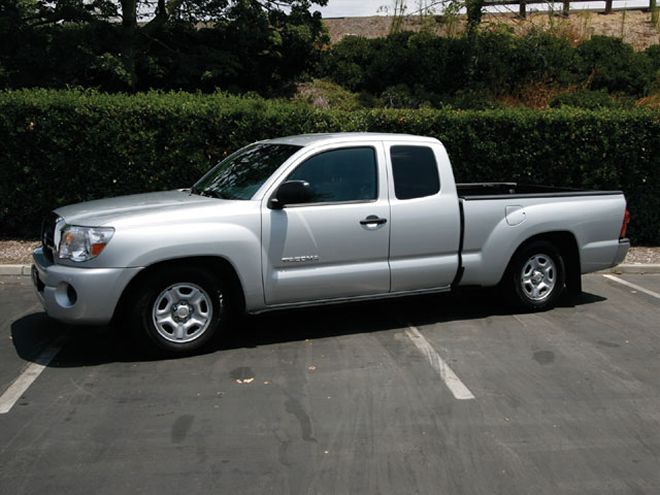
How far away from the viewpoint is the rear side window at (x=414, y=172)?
6.87m

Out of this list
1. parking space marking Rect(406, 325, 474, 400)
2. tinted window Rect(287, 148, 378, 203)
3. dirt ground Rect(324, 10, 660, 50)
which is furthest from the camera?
dirt ground Rect(324, 10, 660, 50)

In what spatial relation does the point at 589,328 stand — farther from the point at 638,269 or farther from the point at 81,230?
the point at 81,230

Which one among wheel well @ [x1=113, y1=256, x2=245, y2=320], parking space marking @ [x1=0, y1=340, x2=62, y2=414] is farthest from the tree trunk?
wheel well @ [x1=113, y1=256, x2=245, y2=320]

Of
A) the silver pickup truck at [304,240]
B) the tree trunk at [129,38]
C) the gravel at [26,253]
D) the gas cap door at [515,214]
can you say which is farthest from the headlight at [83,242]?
the tree trunk at [129,38]

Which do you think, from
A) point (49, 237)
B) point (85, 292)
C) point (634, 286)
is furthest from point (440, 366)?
point (634, 286)

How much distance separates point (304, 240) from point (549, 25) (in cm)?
1784

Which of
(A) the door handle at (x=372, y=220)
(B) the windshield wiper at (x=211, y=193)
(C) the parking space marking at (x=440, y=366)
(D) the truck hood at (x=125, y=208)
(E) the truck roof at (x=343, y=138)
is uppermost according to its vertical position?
(E) the truck roof at (x=343, y=138)

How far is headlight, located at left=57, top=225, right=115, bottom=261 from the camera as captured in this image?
579 cm

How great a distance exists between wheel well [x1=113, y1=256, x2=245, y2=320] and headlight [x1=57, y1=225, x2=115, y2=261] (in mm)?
374

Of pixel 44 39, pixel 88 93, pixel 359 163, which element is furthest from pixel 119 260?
pixel 44 39

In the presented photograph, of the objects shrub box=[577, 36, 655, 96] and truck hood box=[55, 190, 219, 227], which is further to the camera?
shrub box=[577, 36, 655, 96]

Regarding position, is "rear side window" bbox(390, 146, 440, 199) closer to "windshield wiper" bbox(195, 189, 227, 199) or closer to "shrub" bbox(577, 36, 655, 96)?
"windshield wiper" bbox(195, 189, 227, 199)

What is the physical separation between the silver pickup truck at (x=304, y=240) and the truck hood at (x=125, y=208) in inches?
0.7

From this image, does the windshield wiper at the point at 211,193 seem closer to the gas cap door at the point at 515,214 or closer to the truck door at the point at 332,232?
the truck door at the point at 332,232
